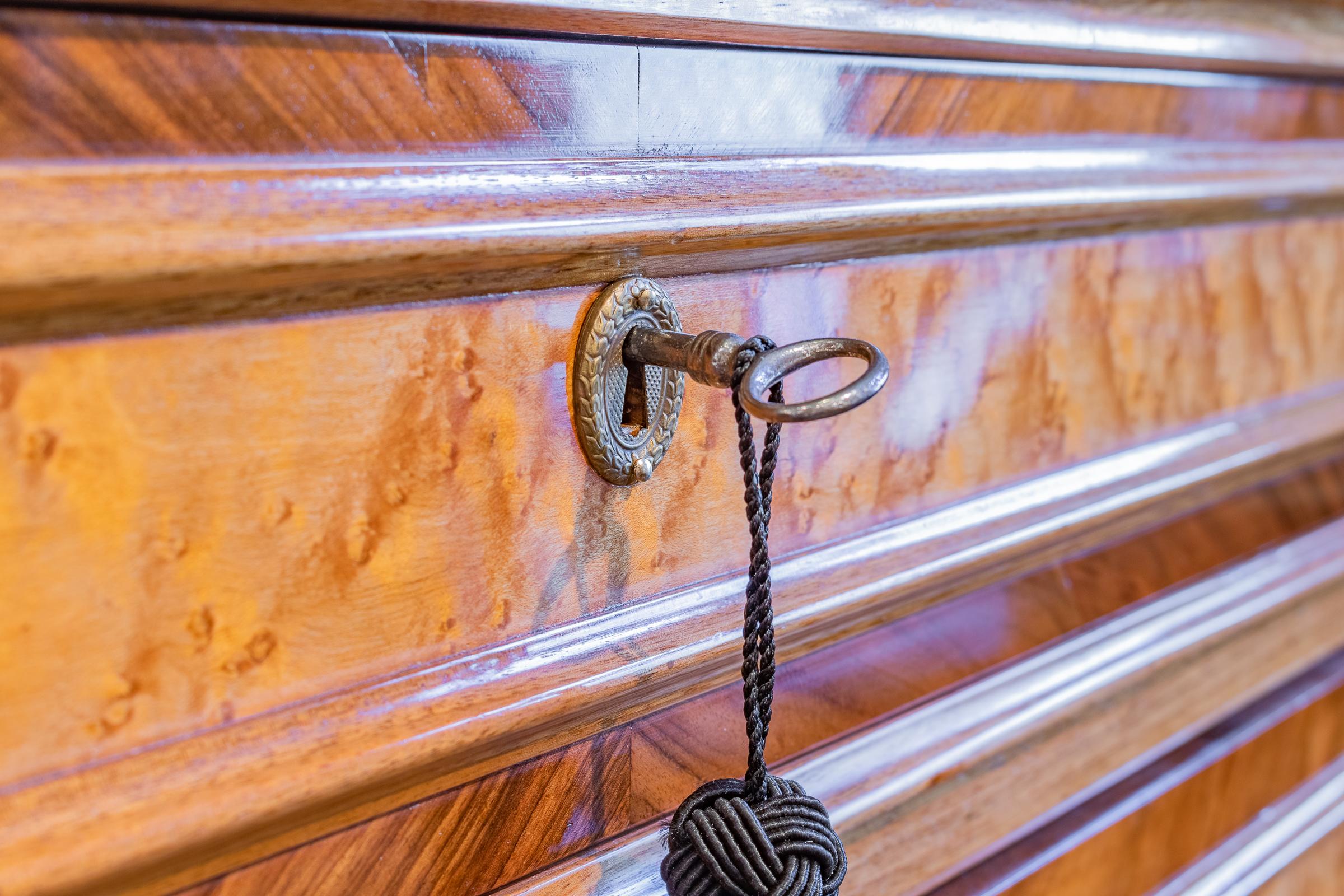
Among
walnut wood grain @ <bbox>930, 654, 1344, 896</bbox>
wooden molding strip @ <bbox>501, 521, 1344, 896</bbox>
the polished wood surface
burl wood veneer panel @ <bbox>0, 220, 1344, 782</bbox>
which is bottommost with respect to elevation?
the polished wood surface

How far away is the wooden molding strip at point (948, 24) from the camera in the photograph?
25 cm

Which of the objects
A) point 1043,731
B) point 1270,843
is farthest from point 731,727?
point 1270,843

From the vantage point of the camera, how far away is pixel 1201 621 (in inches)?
22.5

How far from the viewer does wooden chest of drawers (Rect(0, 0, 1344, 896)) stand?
0.22 m

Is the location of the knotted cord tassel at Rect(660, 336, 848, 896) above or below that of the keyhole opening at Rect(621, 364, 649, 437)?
below

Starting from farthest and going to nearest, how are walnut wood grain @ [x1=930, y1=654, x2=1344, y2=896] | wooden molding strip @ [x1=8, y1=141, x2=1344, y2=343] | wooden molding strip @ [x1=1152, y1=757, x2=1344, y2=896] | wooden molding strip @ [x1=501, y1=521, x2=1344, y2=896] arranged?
wooden molding strip @ [x1=1152, y1=757, x2=1344, y2=896] → walnut wood grain @ [x1=930, y1=654, x2=1344, y2=896] → wooden molding strip @ [x1=501, y1=521, x2=1344, y2=896] → wooden molding strip @ [x1=8, y1=141, x2=1344, y2=343]

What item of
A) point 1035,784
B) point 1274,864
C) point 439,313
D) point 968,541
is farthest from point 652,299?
point 1274,864

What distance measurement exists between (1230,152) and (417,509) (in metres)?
0.46

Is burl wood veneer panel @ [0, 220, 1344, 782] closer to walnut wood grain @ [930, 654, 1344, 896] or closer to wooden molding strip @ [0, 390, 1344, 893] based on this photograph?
wooden molding strip @ [0, 390, 1344, 893]

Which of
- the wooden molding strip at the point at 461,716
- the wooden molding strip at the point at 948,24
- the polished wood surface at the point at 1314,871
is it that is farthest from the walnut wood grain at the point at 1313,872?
the wooden molding strip at the point at 948,24

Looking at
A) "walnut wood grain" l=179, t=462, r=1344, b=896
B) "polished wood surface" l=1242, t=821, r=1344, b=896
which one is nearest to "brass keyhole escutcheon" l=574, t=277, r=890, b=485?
"walnut wood grain" l=179, t=462, r=1344, b=896

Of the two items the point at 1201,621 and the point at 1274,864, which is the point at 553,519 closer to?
the point at 1201,621

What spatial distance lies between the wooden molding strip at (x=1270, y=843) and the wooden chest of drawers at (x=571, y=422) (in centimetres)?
10

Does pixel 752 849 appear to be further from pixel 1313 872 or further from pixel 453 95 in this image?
pixel 1313 872
